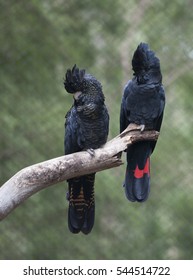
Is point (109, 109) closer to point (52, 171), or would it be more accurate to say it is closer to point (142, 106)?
point (142, 106)

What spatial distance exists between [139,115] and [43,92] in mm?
1475

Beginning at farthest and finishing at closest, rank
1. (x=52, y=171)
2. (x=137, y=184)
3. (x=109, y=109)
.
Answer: (x=109, y=109) → (x=137, y=184) → (x=52, y=171)

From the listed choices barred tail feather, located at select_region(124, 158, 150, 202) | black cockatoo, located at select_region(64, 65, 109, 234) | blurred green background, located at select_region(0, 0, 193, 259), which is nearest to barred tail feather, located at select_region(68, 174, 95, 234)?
black cockatoo, located at select_region(64, 65, 109, 234)

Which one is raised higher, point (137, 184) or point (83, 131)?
point (83, 131)

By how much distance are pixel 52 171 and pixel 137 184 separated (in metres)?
0.43

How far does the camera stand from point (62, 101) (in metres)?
3.99

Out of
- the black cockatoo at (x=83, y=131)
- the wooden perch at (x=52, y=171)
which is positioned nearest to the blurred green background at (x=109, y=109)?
the black cockatoo at (x=83, y=131)

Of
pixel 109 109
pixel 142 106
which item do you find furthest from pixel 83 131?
pixel 109 109

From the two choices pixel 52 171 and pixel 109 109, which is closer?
pixel 52 171

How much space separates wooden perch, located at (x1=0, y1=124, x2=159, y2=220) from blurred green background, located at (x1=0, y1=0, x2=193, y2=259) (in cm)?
155

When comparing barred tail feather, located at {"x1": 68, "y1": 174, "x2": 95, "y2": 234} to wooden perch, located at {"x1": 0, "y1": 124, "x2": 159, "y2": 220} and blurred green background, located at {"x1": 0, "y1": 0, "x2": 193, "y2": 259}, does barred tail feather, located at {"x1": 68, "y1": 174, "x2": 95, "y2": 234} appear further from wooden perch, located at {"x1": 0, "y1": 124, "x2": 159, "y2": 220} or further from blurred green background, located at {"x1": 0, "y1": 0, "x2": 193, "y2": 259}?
blurred green background, located at {"x1": 0, "y1": 0, "x2": 193, "y2": 259}

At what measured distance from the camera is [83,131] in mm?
2596

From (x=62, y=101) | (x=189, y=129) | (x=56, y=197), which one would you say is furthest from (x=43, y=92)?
(x=189, y=129)

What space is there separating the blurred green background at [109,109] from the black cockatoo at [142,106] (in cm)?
130
